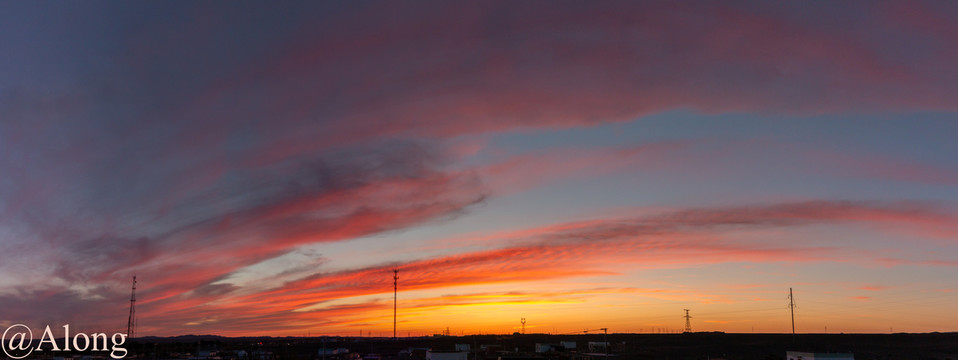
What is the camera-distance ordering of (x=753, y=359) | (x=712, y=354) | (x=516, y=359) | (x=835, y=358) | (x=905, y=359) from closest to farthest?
(x=835, y=358), (x=516, y=359), (x=753, y=359), (x=905, y=359), (x=712, y=354)

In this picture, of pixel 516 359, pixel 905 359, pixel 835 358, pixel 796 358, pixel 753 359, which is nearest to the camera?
pixel 835 358

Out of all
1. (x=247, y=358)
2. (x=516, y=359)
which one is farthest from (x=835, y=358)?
(x=247, y=358)

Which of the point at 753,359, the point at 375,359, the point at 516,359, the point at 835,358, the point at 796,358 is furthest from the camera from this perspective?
the point at 753,359

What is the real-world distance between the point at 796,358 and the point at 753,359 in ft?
223

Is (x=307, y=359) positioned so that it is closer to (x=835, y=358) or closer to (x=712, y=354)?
(x=712, y=354)

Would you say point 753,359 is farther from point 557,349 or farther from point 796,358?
point 796,358

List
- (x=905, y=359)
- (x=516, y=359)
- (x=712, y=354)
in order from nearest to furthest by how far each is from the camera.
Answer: (x=516, y=359), (x=905, y=359), (x=712, y=354)

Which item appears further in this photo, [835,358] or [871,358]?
[871,358]

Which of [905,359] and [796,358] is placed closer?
[796,358]

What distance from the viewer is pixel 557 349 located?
6944 inches

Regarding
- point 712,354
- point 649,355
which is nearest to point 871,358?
point 712,354

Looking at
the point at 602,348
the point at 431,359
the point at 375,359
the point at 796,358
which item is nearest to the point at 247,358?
the point at 375,359

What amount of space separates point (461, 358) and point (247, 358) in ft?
212

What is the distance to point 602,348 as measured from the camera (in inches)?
7013
